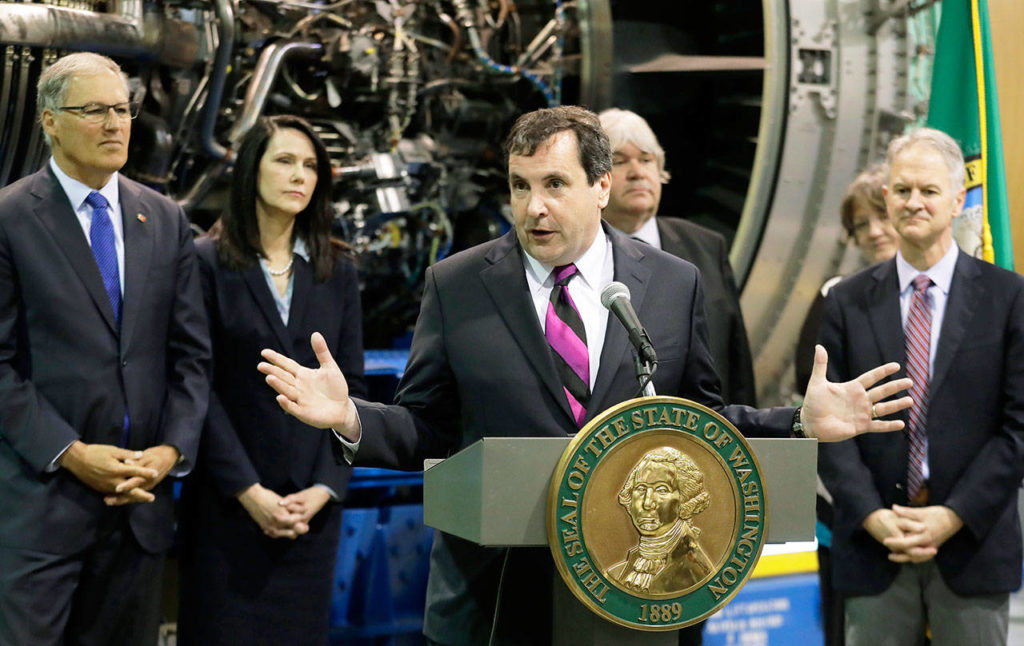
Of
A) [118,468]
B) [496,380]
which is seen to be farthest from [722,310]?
[118,468]

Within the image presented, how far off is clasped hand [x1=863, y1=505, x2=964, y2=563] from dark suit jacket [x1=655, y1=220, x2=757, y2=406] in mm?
608

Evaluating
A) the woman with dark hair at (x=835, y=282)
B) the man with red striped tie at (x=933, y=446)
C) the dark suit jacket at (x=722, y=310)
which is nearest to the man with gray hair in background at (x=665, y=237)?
the dark suit jacket at (x=722, y=310)

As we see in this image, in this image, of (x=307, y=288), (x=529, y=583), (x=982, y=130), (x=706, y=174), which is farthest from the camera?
(x=706, y=174)

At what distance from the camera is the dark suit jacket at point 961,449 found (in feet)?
8.66

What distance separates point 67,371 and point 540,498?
4.60ft

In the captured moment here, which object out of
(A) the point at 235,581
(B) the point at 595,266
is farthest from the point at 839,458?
(A) the point at 235,581

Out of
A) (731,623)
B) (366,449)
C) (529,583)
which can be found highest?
(366,449)

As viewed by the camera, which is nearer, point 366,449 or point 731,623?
point 366,449

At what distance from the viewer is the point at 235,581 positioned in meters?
2.92

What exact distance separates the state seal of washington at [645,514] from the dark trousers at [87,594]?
141cm

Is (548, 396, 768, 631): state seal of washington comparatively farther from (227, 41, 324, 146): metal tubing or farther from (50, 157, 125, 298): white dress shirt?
(227, 41, 324, 146): metal tubing

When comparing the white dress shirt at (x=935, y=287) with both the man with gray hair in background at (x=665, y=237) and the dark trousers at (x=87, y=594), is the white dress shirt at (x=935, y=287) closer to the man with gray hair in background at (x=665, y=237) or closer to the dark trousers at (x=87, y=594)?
the man with gray hair in background at (x=665, y=237)

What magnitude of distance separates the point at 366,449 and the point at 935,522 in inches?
54.0

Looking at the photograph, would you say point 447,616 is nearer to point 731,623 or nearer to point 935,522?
point 935,522
